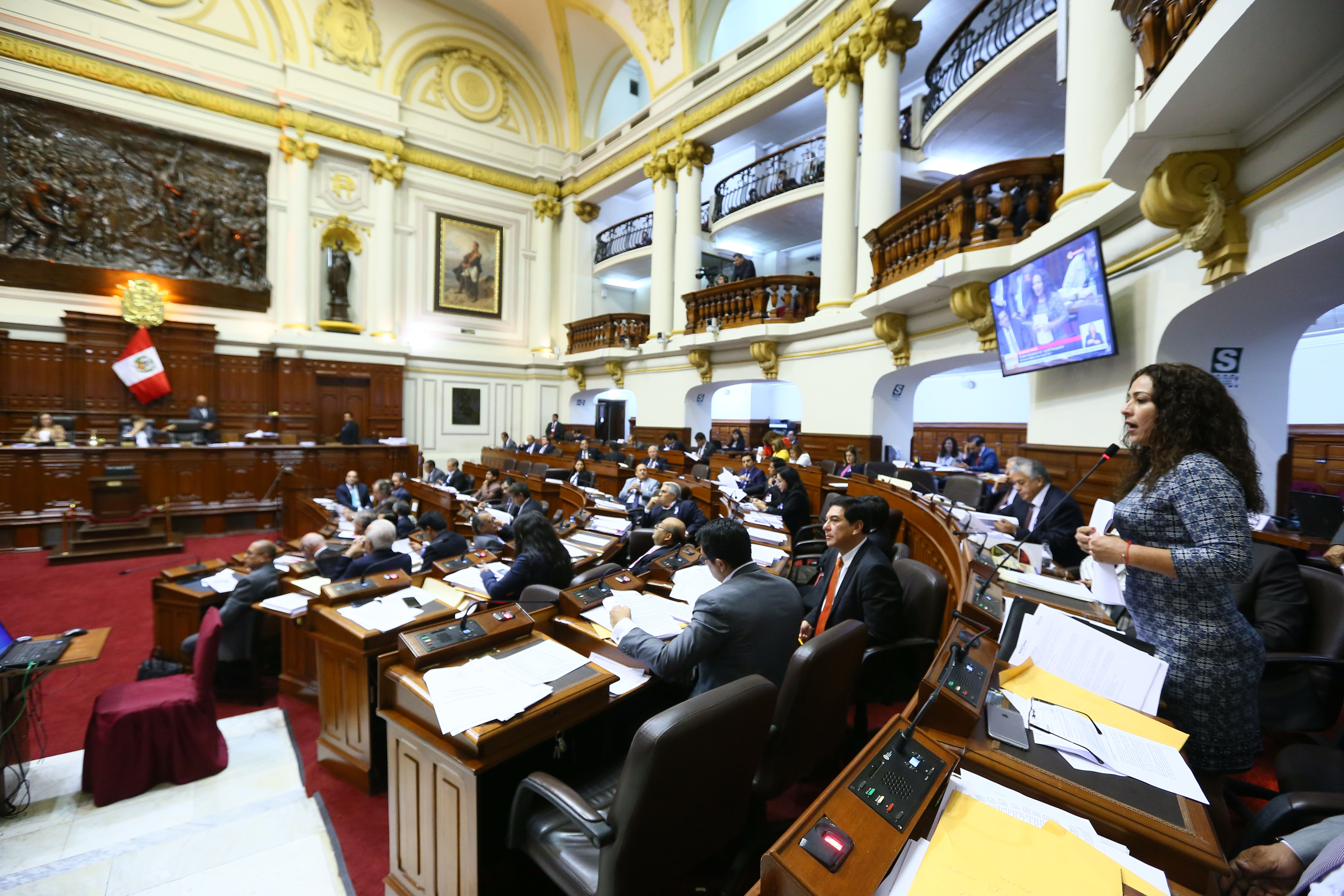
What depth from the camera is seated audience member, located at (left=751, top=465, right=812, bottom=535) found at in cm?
505

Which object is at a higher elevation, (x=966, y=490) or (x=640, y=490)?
(x=966, y=490)

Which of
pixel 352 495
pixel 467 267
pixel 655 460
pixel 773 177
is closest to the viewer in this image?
pixel 352 495

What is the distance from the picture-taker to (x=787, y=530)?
16.2 feet

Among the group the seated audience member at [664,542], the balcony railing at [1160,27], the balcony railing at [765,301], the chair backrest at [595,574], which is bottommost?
the chair backrest at [595,574]

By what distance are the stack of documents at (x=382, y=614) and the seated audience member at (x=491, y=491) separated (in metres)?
4.30

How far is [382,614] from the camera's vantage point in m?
2.48

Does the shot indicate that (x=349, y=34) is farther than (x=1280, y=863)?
Yes

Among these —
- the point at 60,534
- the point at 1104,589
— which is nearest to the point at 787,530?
the point at 1104,589

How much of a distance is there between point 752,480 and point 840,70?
5937 mm

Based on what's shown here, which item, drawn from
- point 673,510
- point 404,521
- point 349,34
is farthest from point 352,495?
point 349,34

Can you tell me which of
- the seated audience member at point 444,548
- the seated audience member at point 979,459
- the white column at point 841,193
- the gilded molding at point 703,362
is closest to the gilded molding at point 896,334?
the white column at point 841,193

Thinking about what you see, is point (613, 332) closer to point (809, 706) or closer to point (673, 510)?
point (673, 510)

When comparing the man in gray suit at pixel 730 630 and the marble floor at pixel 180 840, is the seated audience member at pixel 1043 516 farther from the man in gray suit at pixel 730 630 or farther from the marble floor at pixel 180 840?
the marble floor at pixel 180 840

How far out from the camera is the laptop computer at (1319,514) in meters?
3.52
